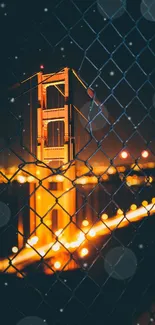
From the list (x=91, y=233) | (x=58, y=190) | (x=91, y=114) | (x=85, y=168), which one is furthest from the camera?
(x=58, y=190)

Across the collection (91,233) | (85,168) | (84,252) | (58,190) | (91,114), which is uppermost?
(58,190)

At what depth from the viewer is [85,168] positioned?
5.72m

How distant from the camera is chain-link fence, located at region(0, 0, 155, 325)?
2.59ft

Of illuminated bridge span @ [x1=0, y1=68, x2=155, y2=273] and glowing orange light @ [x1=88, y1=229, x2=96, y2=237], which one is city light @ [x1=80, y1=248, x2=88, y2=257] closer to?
illuminated bridge span @ [x1=0, y1=68, x2=155, y2=273]

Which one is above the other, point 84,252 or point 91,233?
point 91,233

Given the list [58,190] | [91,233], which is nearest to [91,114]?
[91,233]

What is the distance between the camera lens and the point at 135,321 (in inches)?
85.8

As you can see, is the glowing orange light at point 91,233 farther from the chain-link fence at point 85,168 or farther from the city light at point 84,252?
the city light at point 84,252

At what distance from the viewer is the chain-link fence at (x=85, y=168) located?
79cm

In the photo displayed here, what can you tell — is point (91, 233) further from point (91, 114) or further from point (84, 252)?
point (91, 114)

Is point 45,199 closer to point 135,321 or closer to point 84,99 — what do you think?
point 84,99

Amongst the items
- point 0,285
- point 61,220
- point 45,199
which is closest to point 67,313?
point 0,285

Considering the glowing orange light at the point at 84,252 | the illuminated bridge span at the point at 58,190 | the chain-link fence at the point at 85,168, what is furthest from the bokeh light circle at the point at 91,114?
the glowing orange light at the point at 84,252

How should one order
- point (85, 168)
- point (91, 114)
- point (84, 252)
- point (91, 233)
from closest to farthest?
point (91, 114) < point (91, 233) < point (84, 252) < point (85, 168)
